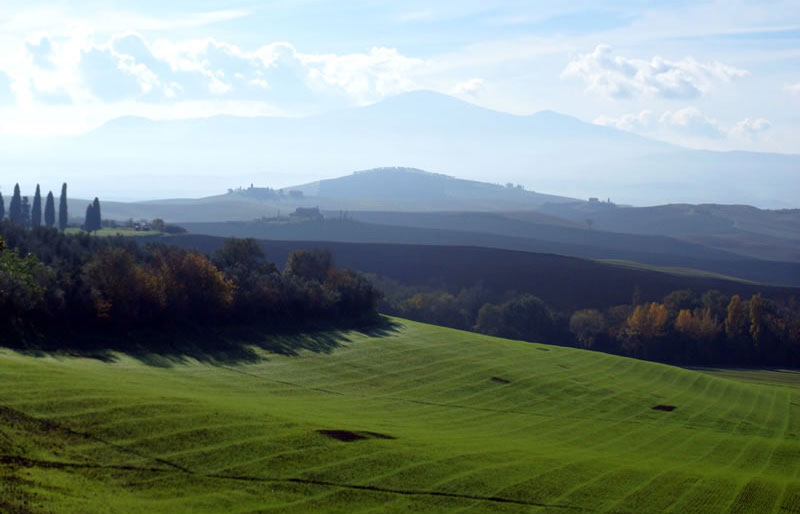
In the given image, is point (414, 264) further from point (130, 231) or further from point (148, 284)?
point (148, 284)

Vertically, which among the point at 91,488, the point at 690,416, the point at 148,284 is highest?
the point at 148,284

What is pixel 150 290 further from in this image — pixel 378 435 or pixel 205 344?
pixel 378 435

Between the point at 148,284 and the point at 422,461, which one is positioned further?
the point at 148,284

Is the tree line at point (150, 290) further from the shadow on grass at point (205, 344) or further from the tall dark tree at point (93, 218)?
the tall dark tree at point (93, 218)

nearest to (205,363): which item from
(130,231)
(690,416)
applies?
(690,416)

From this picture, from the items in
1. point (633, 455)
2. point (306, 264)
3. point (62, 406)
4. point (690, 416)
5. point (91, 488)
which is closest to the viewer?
point (91, 488)

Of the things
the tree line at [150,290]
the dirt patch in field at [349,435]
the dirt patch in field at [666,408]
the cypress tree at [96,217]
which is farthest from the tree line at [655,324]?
the dirt patch in field at [349,435]

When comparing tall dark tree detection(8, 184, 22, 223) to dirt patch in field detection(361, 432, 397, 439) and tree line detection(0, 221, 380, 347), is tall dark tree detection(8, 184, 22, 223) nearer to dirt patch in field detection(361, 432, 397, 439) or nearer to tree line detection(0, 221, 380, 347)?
tree line detection(0, 221, 380, 347)
